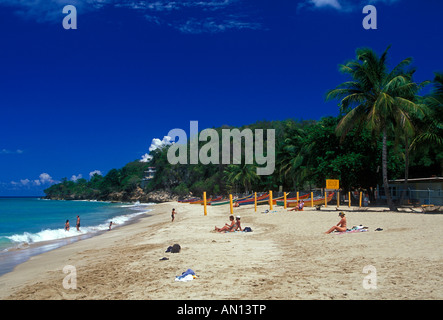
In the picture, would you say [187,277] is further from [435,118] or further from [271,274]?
[435,118]

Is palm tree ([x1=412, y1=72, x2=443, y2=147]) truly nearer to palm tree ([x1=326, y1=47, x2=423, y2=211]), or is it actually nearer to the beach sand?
palm tree ([x1=326, y1=47, x2=423, y2=211])

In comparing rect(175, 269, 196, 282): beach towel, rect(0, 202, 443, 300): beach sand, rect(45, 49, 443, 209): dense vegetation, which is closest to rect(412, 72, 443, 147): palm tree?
rect(45, 49, 443, 209): dense vegetation

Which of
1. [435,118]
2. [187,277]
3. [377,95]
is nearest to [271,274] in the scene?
[187,277]

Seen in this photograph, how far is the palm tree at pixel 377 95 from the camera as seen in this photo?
2069 centimetres

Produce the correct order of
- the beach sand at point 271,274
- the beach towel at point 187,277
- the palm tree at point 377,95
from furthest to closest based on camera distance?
the palm tree at point 377,95 < the beach towel at point 187,277 < the beach sand at point 271,274

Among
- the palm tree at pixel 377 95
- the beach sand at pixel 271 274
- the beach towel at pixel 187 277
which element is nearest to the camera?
the beach sand at pixel 271 274

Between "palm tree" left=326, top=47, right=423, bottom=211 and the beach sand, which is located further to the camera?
"palm tree" left=326, top=47, right=423, bottom=211

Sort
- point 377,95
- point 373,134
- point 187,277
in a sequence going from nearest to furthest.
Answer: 1. point 187,277
2. point 377,95
3. point 373,134

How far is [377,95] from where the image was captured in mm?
21984

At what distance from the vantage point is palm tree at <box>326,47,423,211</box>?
67.9 ft

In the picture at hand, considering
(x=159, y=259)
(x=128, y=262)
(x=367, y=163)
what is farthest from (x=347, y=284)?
(x=367, y=163)

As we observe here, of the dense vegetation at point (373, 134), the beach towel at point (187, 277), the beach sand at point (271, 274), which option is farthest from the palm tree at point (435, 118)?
the beach towel at point (187, 277)

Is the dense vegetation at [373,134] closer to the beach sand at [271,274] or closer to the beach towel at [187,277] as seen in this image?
the beach sand at [271,274]

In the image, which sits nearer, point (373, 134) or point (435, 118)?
point (435, 118)
